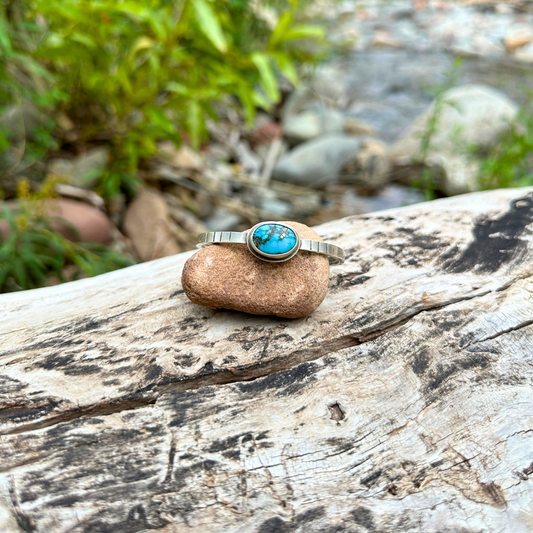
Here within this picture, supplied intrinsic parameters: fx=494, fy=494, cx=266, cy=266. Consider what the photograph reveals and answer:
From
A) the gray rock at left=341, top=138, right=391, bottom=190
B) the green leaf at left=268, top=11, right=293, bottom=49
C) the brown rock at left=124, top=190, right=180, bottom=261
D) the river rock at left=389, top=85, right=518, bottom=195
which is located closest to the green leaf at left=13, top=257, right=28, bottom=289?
the brown rock at left=124, top=190, right=180, bottom=261

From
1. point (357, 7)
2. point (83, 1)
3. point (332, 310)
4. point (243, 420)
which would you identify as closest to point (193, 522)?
point (243, 420)

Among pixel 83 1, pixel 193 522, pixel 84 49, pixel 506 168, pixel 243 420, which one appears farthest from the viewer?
pixel 506 168

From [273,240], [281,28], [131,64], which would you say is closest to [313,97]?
[281,28]

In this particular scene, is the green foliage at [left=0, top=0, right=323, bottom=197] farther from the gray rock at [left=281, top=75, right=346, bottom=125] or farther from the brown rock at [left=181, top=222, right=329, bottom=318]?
the gray rock at [left=281, top=75, right=346, bottom=125]

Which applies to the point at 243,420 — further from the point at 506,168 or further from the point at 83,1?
the point at 506,168

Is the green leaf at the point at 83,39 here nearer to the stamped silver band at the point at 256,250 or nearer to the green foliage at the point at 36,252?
the green foliage at the point at 36,252

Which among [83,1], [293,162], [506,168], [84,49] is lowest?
[293,162]

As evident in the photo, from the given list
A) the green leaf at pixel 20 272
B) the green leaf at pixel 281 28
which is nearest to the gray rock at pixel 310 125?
the green leaf at pixel 281 28
